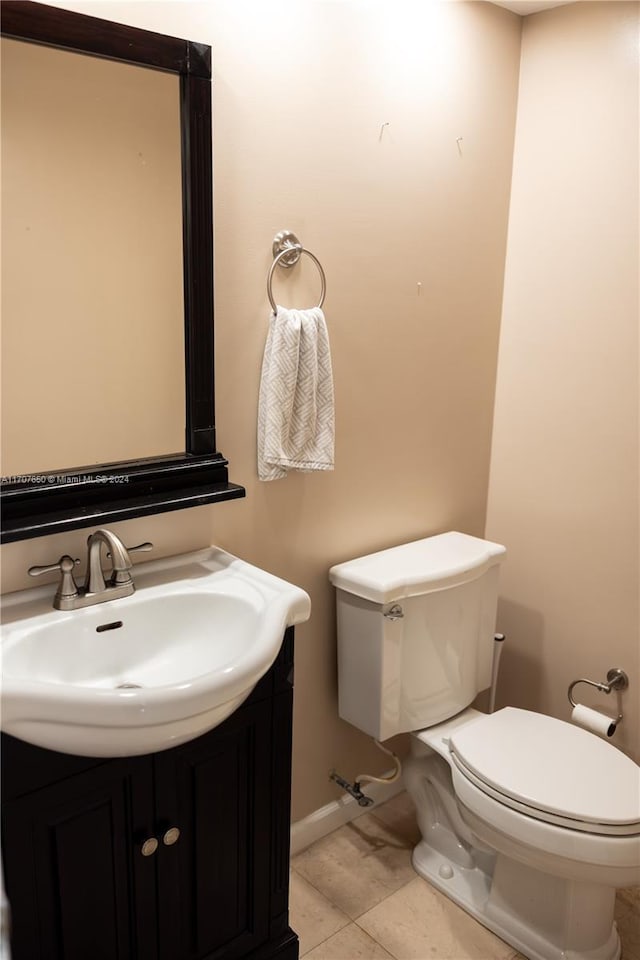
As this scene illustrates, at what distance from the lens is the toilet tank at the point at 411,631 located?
1.93 metres

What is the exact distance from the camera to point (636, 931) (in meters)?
1.93

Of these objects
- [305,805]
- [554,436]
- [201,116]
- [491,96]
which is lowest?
[305,805]

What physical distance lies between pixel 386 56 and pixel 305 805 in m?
1.93

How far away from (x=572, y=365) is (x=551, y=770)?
107 centimetres

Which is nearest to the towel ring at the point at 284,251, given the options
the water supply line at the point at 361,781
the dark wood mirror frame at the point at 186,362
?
the dark wood mirror frame at the point at 186,362

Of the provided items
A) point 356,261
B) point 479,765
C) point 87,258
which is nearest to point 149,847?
point 479,765

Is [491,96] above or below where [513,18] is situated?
below

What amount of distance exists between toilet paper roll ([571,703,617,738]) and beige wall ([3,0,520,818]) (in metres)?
0.60

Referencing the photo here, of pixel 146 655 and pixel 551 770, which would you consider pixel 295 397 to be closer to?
pixel 146 655

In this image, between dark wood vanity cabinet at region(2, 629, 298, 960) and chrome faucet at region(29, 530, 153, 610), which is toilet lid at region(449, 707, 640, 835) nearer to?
dark wood vanity cabinet at region(2, 629, 298, 960)

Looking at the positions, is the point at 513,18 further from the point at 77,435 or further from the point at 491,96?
the point at 77,435

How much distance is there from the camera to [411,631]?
1962 mm

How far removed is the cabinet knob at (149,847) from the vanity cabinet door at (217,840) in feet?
0.05

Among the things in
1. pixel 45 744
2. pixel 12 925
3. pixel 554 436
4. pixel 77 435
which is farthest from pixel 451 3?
pixel 12 925
